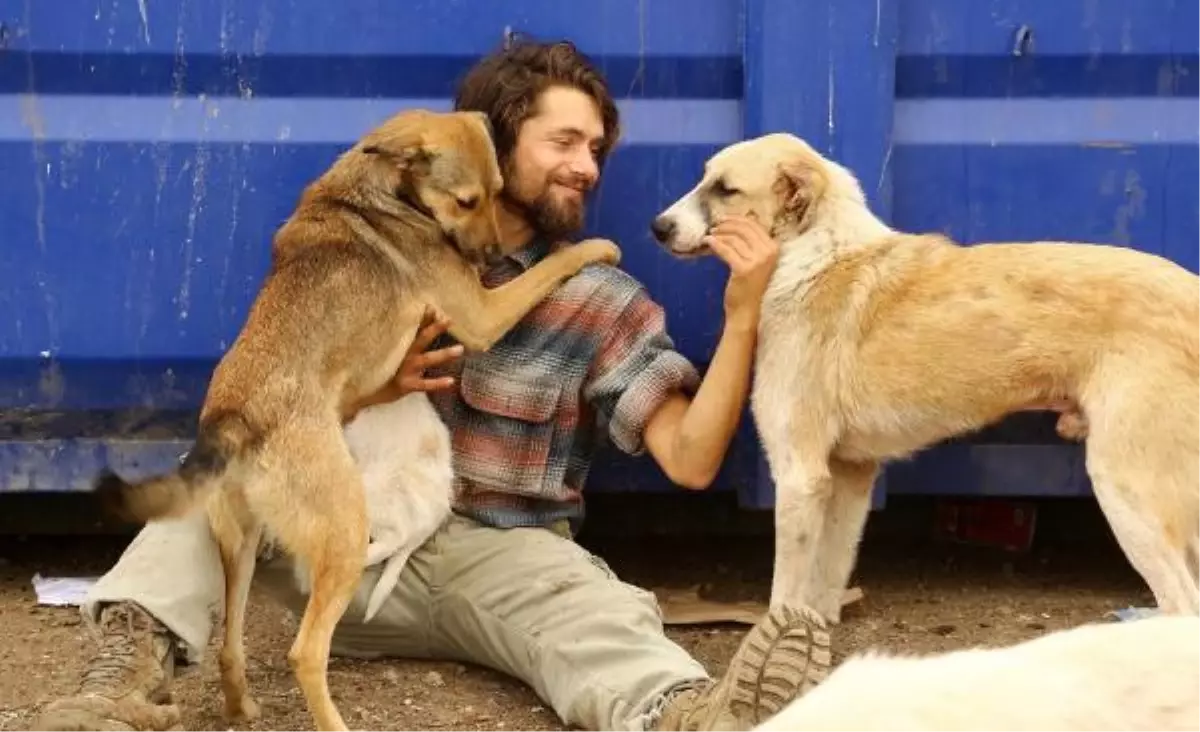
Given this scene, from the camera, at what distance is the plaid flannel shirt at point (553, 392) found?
138 inches

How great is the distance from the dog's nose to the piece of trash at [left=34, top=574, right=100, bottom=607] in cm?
168

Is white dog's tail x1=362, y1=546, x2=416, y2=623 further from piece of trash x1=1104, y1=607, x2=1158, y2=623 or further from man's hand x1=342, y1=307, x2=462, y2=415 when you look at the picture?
piece of trash x1=1104, y1=607, x2=1158, y2=623

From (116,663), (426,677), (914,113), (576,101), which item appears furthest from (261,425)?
(914,113)

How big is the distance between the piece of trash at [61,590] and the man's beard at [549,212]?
4.74 ft

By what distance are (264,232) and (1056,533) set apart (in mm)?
2389

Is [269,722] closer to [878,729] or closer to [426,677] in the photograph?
[426,677]

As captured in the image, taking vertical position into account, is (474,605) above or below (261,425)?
below

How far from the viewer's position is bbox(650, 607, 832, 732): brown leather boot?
2574 millimetres

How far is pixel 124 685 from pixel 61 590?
122 cm

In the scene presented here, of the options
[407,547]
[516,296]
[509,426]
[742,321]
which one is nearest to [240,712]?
[407,547]

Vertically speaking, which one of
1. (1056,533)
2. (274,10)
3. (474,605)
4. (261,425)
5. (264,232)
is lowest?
(1056,533)

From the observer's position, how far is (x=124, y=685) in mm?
2902

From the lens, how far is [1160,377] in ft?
10.2

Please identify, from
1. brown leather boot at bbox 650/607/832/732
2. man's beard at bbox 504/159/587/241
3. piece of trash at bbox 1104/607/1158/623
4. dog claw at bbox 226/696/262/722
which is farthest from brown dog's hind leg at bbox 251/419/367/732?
piece of trash at bbox 1104/607/1158/623
